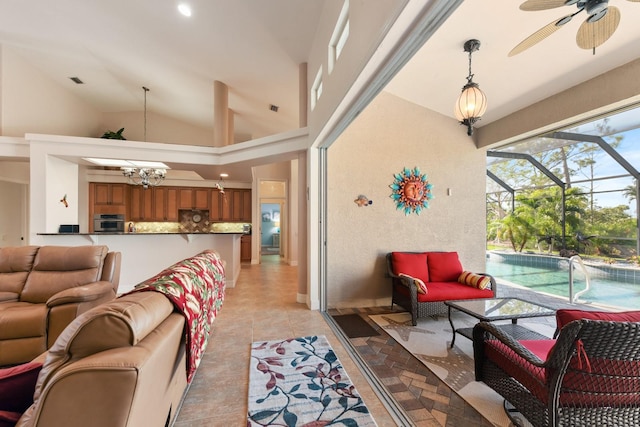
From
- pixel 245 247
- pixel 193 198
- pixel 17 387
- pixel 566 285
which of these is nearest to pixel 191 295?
pixel 17 387

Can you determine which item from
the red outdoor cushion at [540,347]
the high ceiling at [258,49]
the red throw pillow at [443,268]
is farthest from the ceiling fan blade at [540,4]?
the red throw pillow at [443,268]

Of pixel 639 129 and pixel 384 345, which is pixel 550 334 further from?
pixel 639 129

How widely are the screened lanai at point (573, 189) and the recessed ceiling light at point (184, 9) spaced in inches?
195

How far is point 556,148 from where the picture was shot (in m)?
5.08

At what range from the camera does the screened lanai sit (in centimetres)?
418

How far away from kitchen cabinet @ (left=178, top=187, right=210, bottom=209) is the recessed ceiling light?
5526 millimetres

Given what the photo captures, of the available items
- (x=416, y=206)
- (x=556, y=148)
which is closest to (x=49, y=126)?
(x=416, y=206)

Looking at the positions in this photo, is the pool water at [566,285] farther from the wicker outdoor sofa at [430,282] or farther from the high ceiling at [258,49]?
the high ceiling at [258,49]

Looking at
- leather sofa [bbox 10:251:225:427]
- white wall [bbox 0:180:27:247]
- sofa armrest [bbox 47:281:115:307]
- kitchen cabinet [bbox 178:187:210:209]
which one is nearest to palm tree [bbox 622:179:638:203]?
leather sofa [bbox 10:251:225:427]

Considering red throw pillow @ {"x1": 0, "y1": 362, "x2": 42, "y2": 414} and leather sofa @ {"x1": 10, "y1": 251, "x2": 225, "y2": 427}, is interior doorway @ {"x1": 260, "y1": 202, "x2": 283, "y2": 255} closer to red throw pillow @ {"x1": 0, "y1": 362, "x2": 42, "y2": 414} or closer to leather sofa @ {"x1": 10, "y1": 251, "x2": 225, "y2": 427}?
leather sofa @ {"x1": 10, "y1": 251, "x2": 225, "y2": 427}

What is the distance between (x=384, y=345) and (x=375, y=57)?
2.61 m

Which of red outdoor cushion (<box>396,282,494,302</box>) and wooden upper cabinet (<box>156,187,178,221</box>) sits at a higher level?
wooden upper cabinet (<box>156,187,178,221</box>)

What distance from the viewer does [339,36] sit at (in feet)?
8.55

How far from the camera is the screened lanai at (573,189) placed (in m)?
4.18
